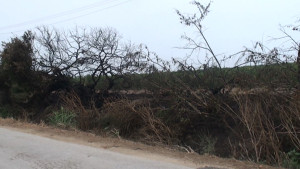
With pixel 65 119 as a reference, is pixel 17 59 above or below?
above

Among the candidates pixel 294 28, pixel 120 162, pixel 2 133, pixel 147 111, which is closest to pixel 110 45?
pixel 147 111

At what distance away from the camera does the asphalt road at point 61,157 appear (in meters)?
7.41

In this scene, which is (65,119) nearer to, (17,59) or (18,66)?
(18,66)

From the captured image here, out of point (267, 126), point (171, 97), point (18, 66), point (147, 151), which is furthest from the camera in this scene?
point (18, 66)

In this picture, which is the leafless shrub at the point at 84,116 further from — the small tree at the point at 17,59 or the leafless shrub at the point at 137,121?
the small tree at the point at 17,59

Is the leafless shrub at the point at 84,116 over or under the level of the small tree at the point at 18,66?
under

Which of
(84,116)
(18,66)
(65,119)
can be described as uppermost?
(18,66)

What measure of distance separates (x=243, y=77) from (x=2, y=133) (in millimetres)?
8566

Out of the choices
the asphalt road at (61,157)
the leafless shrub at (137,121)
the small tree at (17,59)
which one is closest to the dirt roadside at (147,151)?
the asphalt road at (61,157)

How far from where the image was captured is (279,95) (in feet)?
37.7

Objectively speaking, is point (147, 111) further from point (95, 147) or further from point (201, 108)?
point (95, 147)

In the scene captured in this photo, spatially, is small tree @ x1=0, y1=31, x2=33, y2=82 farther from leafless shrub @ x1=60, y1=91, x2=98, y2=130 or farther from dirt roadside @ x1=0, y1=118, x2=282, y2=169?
dirt roadside @ x1=0, y1=118, x2=282, y2=169

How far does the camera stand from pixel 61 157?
320 inches

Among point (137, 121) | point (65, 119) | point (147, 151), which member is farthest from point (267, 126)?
point (65, 119)
